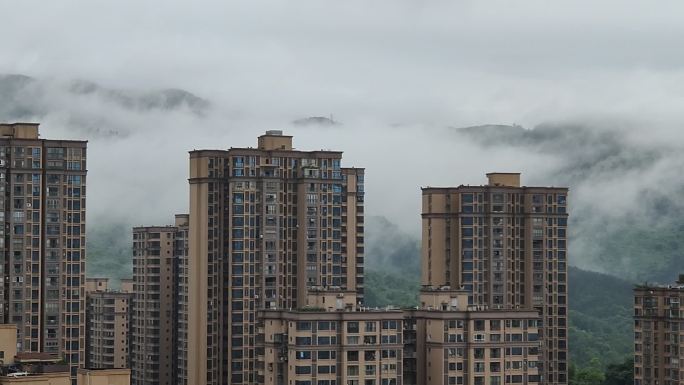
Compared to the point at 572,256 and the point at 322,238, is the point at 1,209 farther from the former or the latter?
the point at 572,256

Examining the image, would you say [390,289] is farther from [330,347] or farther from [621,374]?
[330,347]

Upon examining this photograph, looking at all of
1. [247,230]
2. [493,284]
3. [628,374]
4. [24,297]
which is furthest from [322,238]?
[628,374]

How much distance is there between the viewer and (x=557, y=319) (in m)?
90.4

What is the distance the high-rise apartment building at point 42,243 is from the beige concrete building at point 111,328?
2862 cm

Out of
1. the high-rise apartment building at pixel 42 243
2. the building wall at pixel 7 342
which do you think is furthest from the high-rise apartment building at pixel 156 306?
the building wall at pixel 7 342

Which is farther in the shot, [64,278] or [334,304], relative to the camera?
[64,278]

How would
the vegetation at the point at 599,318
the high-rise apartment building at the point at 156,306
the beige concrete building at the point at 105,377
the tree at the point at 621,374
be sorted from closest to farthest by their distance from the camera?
the beige concrete building at the point at 105,377, the high-rise apartment building at the point at 156,306, the tree at the point at 621,374, the vegetation at the point at 599,318

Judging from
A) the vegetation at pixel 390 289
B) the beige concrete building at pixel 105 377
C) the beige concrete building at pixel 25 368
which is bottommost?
the beige concrete building at pixel 105 377

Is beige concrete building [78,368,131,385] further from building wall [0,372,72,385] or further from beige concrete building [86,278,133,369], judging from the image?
beige concrete building [86,278,133,369]

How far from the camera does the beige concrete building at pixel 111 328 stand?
10644 cm

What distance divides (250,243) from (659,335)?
24790 mm

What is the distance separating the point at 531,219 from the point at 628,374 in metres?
20.1

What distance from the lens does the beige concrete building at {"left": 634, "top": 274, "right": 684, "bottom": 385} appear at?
82.6 meters

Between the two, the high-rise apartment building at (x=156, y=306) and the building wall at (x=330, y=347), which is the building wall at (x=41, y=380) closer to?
the building wall at (x=330, y=347)
